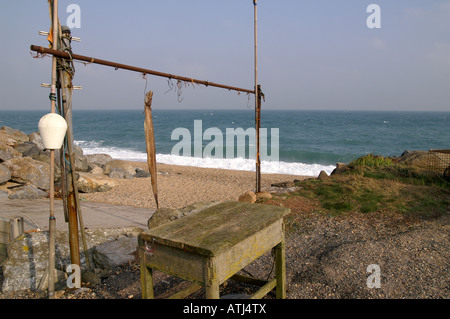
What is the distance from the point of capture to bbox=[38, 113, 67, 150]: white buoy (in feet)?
11.7

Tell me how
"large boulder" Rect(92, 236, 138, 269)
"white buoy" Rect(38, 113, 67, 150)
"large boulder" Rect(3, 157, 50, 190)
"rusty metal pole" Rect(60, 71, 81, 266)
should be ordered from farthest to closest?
"large boulder" Rect(3, 157, 50, 190) < "large boulder" Rect(92, 236, 138, 269) < "rusty metal pole" Rect(60, 71, 81, 266) < "white buoy" Rect(38, 113, 67, 150)

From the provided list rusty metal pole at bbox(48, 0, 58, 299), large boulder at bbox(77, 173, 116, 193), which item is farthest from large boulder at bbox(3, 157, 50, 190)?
rusty metal pole at bbox(48, 0, 58, 299)

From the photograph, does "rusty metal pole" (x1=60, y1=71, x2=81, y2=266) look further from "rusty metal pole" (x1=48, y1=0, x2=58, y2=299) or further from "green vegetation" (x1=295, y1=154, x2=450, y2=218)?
"green vegetation" (x1=295, y1=154, x2=450, y2=218)

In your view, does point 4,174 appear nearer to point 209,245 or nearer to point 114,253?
point 114,253

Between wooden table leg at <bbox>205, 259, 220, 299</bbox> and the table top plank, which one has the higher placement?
the table top plank

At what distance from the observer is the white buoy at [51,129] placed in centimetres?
358

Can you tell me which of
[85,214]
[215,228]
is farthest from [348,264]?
[85,214]

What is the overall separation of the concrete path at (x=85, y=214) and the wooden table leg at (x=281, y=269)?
3.71 metres

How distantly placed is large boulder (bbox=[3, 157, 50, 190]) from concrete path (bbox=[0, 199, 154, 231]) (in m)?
1.81

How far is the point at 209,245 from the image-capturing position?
2.68m

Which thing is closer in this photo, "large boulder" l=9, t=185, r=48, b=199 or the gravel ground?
the gravel ground

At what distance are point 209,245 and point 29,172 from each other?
9.87 m
